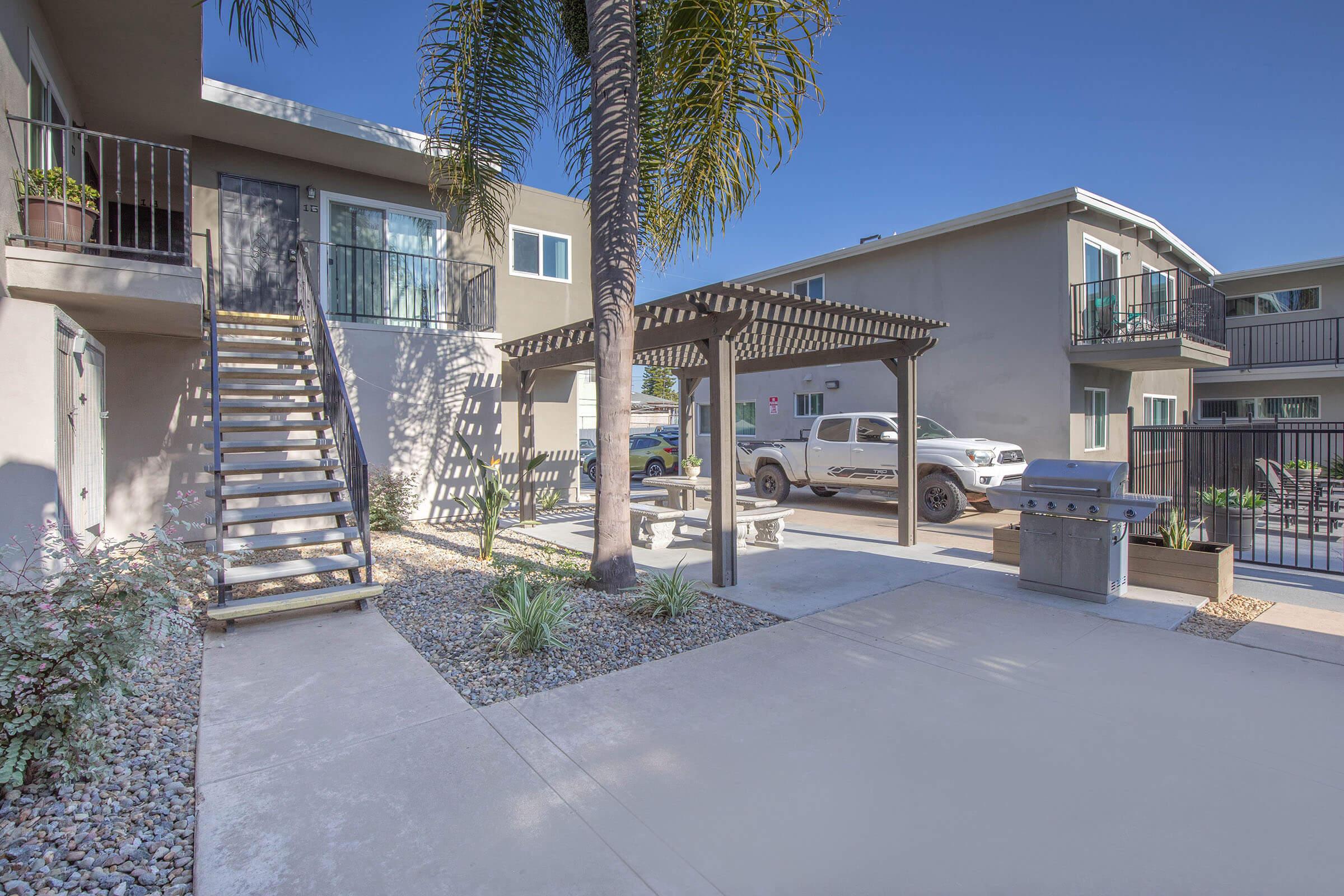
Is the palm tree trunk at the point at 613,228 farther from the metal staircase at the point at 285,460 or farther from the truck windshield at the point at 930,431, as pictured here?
the truck windshield at the point at 930,431

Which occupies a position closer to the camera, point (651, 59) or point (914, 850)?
point (914, 850)

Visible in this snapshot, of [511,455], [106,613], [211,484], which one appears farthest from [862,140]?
[106,613]

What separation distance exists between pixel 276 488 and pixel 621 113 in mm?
4792

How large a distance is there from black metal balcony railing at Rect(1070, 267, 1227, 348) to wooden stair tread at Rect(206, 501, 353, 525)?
12.4 meters

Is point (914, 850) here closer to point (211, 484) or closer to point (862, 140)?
point (211, 484)

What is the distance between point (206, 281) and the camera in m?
9.51

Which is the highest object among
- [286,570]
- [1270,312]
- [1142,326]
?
[1270,312]

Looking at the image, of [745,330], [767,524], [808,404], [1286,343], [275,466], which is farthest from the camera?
[1286,343]

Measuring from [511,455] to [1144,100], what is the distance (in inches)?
548

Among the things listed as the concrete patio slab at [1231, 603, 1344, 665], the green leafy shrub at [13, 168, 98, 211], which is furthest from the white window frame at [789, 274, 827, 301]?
the green leafy shrub at [13, 168, 98, 211]

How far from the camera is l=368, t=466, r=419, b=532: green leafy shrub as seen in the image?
9.53 metres

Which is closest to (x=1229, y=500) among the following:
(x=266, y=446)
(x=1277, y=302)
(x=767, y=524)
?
(x=767, y=524)

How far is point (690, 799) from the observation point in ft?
9.55

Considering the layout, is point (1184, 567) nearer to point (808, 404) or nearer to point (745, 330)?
point (745, 330)
